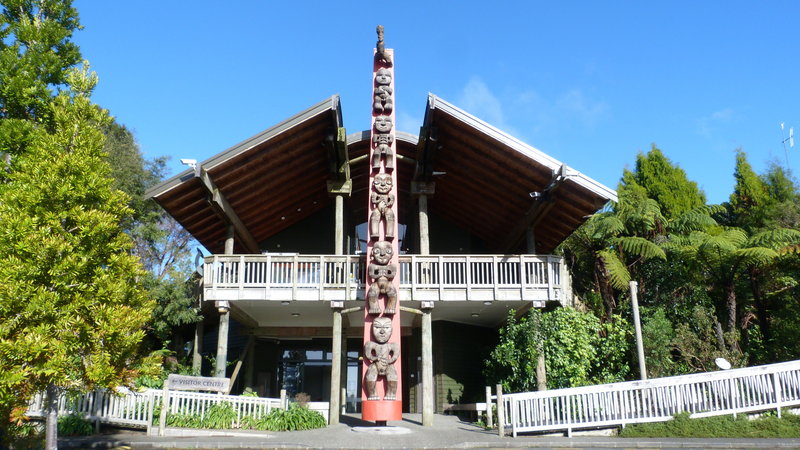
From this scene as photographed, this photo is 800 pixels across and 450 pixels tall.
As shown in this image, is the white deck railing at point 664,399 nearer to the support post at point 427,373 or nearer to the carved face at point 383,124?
the support post at point 427,373

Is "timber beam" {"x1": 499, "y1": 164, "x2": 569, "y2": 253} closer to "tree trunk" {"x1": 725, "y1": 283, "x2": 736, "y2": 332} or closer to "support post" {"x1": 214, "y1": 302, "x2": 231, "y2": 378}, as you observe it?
"tree trunk" {"x1": 725, "y1": 283, "x2": 736, "y2": 332}

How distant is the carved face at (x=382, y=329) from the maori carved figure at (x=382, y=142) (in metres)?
4.12

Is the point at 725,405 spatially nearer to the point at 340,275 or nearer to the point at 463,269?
the point at 463,269

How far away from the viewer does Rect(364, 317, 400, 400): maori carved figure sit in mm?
13094

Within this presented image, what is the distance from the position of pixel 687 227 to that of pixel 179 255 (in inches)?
985

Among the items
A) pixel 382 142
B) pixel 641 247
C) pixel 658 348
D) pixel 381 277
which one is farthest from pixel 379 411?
pixel 641 247

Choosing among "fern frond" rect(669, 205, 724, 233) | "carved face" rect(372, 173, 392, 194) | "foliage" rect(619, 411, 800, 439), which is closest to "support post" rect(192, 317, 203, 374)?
"carved face" rect(372, 173, 392, 194)

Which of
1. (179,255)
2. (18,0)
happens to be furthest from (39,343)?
(179,255)

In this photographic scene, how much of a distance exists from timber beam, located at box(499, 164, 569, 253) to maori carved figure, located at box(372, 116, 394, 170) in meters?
3.96

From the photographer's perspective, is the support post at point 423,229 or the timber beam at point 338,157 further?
the timber beam at point 338,157

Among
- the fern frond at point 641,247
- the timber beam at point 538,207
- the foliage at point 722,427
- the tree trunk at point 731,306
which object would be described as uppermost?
the timber beam at point 538,207

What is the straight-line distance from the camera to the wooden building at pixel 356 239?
15.6m

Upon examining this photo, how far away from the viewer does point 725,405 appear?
41.5 ft

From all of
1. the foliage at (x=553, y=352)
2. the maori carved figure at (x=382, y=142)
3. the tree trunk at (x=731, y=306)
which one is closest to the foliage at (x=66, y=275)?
the maori carved figure at (x=382, y=142)
